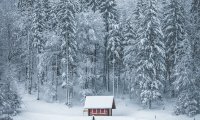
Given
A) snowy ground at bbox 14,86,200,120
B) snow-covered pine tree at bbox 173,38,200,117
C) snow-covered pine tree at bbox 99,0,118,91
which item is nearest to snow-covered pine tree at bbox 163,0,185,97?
snow-covered pine tree at bbox 173,38,200,117

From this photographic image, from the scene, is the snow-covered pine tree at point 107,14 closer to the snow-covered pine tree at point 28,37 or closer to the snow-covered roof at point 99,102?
the snow-covered roof at point 99,102

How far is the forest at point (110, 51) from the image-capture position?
52188 millimetres

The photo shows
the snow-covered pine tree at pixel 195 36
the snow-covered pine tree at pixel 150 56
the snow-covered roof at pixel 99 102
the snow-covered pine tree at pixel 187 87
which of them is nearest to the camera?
the snow-covered pine tree at pixel 187 87

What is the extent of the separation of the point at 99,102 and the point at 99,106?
74cm

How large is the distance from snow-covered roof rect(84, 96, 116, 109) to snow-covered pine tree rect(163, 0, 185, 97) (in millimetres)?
11551

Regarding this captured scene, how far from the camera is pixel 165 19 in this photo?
59.8m

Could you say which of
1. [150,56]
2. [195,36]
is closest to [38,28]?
[150,56]

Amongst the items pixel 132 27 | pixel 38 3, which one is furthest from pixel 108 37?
pixel 38 3

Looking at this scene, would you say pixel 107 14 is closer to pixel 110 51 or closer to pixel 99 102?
pixel 110 51

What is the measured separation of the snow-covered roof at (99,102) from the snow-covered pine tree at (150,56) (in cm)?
470

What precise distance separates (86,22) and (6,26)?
83.3 ft

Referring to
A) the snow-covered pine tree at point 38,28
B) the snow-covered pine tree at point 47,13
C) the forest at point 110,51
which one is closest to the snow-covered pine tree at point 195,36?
the forest at point 110,51

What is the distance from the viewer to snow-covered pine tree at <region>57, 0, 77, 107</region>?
55938 millimetres

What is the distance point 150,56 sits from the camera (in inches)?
2111
